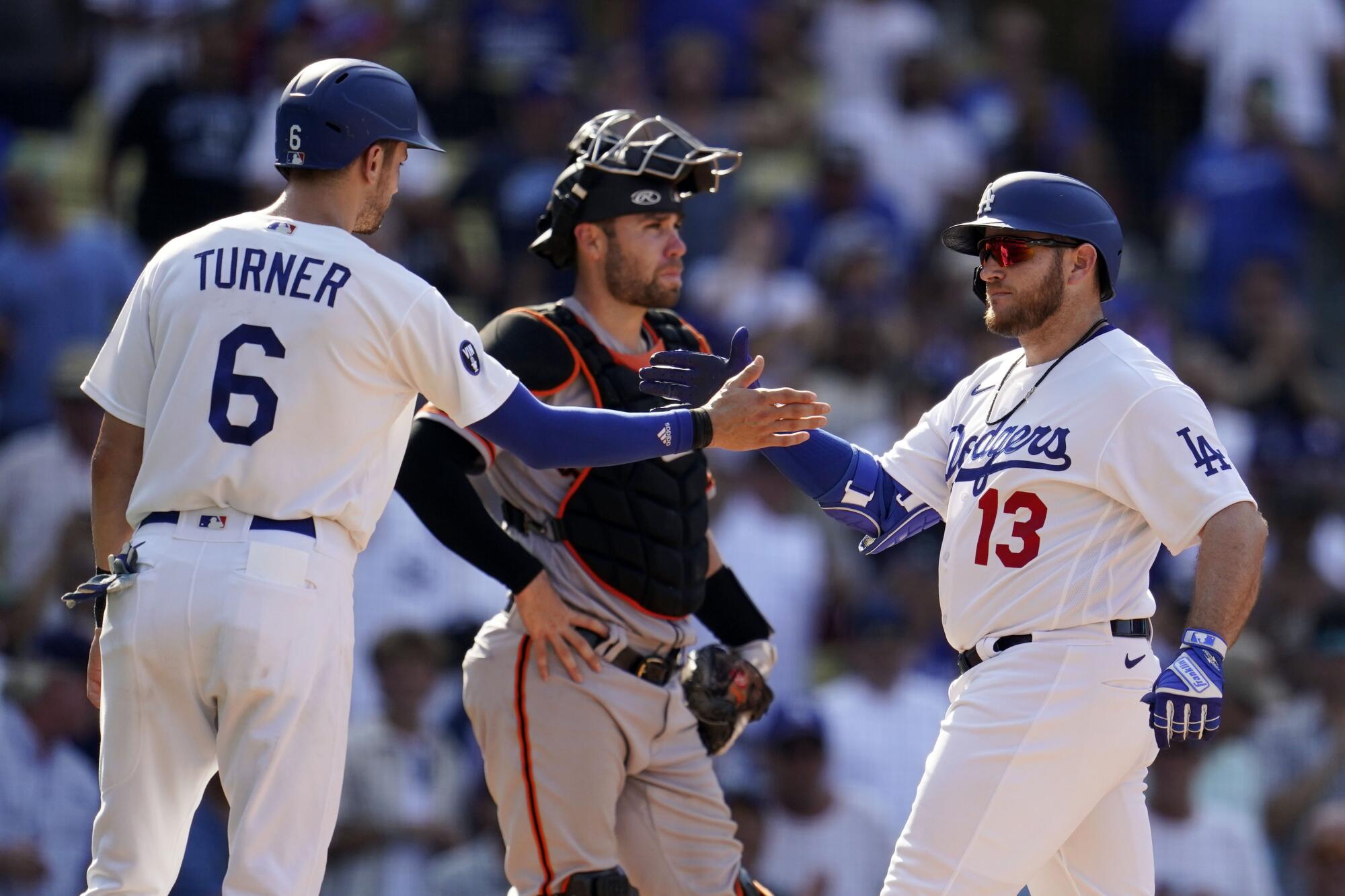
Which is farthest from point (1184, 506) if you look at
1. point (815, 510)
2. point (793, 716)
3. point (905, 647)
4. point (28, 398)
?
point (28, 398)

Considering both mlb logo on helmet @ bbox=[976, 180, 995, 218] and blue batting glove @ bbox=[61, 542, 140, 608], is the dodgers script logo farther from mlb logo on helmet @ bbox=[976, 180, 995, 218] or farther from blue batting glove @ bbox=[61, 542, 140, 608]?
blue batting glove @ bbox=[61, 542, 140, 608]

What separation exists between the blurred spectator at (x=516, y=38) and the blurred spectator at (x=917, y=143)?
1.57m

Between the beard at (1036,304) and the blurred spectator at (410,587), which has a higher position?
the beard at (1036,304)

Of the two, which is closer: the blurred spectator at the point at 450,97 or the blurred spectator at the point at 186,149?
the blurred spectator at the point at 186,149

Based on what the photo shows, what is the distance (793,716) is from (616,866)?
251 centimetres

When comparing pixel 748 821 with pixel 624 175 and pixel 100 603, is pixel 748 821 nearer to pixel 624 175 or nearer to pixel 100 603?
pixel 624 175

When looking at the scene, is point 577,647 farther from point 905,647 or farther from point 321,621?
point 905,647

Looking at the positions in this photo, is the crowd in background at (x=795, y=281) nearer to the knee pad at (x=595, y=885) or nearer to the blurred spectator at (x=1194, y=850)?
the blurred spectator at (x=1194, y=850)

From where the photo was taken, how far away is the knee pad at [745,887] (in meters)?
4.19

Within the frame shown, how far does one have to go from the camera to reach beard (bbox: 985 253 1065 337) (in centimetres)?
388

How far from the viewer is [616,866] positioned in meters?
4.10

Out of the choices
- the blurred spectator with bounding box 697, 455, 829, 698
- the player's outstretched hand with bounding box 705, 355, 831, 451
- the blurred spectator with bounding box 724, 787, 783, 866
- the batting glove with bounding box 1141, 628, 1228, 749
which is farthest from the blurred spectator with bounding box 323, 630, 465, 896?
the batting glove with bounding box 1141, 628, 1228, 749

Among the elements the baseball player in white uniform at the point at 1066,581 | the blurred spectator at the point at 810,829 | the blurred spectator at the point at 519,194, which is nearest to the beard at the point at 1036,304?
the baseball player in white uniform at the point at 1066,581

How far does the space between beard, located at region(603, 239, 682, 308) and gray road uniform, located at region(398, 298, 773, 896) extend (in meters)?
0.11
